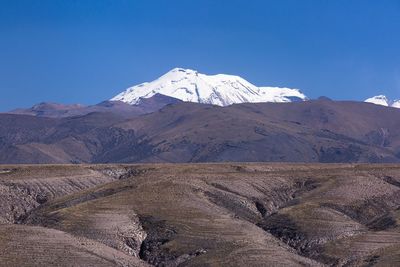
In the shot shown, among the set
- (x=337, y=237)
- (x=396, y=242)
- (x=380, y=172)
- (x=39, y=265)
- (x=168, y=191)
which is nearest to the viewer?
(x=39, y=265)

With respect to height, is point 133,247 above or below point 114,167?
below

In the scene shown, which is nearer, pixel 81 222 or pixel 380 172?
pixel 81 222

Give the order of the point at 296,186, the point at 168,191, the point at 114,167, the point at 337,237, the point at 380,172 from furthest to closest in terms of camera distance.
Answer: the point at 114,167, the point at 380,172, the point at 296,186, the point at 168,191, the point at 337,237

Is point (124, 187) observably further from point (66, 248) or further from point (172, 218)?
point (66, 248)

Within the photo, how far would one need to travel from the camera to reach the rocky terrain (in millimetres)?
84500

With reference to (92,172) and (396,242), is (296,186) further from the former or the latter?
(396,242)

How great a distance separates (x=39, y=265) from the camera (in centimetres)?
7512

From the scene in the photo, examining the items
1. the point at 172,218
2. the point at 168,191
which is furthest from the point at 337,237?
the point at 168,191

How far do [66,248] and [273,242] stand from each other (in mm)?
24353

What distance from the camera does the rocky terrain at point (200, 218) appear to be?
84500 millimetres

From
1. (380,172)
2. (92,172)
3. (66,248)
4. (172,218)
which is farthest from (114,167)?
(66,248)

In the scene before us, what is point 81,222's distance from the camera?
328ft

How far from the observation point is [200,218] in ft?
337

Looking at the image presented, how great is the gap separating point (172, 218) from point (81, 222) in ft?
35.7
